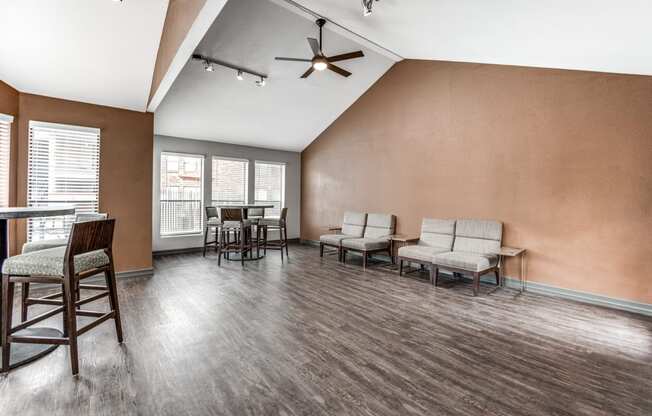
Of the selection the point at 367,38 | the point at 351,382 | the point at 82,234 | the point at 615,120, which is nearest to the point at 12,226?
the point at 82,234

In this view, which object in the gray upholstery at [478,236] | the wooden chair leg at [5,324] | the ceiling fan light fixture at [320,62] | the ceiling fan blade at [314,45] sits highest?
the ceiling fan blade at [314,45]

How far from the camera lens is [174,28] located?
2.96m

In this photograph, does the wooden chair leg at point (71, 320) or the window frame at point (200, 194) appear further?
the window frame at point (200, 194)

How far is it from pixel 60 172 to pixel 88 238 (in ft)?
8.76

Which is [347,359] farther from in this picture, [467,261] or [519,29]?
[519,29]

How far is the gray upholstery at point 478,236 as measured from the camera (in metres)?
4.27

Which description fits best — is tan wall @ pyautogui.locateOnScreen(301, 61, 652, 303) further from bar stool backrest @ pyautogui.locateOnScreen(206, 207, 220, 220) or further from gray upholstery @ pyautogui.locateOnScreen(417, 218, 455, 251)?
bar stool backrest @ pyautogui.locateOnScreen(206, 207, 220, 220)

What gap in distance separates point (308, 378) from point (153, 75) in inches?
152

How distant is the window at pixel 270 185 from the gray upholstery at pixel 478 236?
467cm

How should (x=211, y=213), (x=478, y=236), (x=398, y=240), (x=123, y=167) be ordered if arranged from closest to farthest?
(x=123, y=167) < (x=478, y=236) < (x=398, y=240) < (x=211, y=213)

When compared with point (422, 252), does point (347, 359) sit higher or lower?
lower

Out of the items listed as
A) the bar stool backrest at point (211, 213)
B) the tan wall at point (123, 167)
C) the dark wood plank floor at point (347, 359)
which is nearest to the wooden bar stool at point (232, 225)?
the bar stool backrest at point (211, 213)

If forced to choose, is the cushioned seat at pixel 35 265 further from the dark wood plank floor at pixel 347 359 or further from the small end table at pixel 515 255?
the small end table at pixel 515 255

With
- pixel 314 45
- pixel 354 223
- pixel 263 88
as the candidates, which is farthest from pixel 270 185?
pixel 314 45
